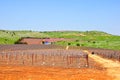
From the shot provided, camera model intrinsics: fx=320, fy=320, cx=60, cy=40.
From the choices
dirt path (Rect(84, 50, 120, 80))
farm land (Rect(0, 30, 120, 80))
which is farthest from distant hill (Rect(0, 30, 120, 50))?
dirt path (Rect(84, 50, 120, 80))

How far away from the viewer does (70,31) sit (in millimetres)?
151375

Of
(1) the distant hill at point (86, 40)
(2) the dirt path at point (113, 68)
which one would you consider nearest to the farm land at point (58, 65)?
(2) the dirt path at point (113, 68)

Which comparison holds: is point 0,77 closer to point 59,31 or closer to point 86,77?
point 86,77

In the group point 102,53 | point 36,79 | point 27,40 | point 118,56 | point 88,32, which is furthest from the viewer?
point 88,32

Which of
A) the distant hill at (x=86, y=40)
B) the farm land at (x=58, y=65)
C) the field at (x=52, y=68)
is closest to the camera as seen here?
the field at (x=52, y=68)

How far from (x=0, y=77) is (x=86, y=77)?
6.45m

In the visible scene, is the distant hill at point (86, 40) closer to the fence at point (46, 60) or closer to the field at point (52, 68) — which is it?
the fence at point (46, 60)

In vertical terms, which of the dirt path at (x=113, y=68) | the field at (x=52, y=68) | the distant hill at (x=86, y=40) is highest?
the distant hill at (x=86, y=40)

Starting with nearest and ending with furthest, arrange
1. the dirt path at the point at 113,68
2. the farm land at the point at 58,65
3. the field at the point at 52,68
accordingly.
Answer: the field at the point at 52,68 < the farm land at the point at 58,65 < the dirt path at the point at 113,68

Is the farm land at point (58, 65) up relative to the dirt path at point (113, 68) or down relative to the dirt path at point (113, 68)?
up

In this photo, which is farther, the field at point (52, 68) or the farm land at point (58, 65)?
the farm land at point (58, 65)

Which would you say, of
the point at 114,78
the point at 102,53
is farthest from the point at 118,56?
the point at 114,78

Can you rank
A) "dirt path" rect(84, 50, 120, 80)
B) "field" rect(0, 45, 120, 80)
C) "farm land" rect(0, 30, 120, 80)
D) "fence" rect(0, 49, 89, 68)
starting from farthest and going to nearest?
"fence" rect(0, 49, 89, 68) → "dirt path" rect(84, 50, 120, 80) → "farm land" rect(0, 30, 120, 80) → "field" rect(0, 45, 120, 80)

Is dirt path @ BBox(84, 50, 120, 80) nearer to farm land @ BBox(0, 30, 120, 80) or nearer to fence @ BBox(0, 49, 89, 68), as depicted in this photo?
farm land @ BBox(0, 30, 120, 80)
